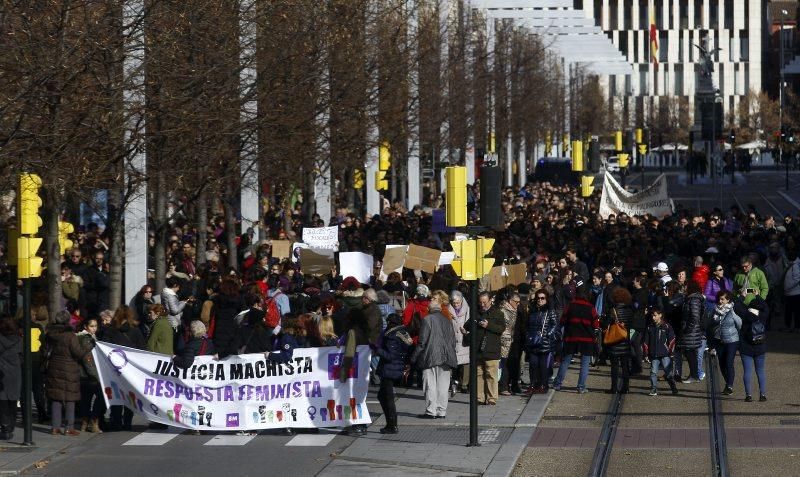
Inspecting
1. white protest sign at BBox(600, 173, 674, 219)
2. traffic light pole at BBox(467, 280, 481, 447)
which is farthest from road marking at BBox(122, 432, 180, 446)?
white protest sign at BBox(600, 173, 674, 219)

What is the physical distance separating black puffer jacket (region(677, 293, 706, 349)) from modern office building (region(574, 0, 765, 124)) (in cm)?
14708

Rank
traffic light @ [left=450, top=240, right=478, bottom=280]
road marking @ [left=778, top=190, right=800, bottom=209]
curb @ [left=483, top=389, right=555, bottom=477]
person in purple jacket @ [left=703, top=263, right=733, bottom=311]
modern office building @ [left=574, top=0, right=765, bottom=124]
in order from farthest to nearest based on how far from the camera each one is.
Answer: modern office building @ [left=574, top=0, right=765, bottom=124] → road marking @ [left=778, top=190, right=800, bottom=209] → person in purple jacket @ [left=703, top=263, right=733, bottom=311] → traffic light @ [left=450, top=240, right=478, bottom=280] → curb @ [left=483, top=389, right=555, bottom=477]

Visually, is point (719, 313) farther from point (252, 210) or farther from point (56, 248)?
point (252, 210)

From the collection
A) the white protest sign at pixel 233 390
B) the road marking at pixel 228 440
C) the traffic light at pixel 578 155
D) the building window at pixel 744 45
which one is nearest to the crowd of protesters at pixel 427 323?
the white protest sign at pixel 233 390

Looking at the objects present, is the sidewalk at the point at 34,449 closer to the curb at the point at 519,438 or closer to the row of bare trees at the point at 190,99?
the row of bare trees at the point at 190,99

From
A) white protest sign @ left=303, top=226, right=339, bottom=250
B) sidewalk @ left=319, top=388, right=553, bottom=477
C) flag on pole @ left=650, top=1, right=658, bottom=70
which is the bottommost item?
sidewalk @ left=319, top=388, right=553, bottom=477

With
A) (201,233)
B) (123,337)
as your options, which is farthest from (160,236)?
(123,337)

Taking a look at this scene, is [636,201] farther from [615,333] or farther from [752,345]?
[752,345]

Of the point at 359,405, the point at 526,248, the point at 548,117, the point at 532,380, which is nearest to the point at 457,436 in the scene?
the point at 359,405

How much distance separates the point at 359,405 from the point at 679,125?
137161mm

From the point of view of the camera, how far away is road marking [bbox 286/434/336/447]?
1833 cm

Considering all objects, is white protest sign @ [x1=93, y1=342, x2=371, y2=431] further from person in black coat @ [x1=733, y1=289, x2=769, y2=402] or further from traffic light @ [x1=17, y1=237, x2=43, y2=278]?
person in black coat @ [x1=733, y1=289, x2=769, y2=402]

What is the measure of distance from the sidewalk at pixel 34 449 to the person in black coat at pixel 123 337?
40 cm

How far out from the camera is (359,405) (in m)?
19.0
